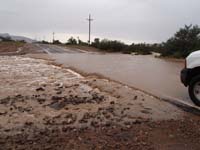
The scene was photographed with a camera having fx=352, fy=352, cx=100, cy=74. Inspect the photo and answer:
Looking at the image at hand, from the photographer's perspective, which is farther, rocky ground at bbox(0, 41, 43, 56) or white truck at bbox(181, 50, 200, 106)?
rocky ground at bbox(0, 41, 43, 56)

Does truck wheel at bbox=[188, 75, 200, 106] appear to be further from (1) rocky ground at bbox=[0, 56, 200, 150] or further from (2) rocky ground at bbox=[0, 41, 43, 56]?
Result: (2) rocky ground at bbox=[0, 41, 43, 56]

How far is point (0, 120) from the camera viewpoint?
6.78 metres

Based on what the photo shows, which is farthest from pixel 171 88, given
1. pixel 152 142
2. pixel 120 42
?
pixel 120 42

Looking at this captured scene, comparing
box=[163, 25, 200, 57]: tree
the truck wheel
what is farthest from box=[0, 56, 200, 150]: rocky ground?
box=[163, 25, 200, 57]: tree

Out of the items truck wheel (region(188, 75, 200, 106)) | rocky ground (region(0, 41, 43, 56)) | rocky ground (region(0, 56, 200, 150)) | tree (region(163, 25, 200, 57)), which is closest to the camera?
rocky ground (region(0, 56, 200, 150))

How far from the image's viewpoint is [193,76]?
9180 millimetres

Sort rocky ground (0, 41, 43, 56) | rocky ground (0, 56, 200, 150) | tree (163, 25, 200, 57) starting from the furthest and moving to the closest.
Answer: rocky ground (0, 41, 43, 56) → tree (163, 25, 200, 57) → rocky ground (0, 56, 200, 150)

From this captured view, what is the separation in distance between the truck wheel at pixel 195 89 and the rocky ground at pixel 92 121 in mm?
751

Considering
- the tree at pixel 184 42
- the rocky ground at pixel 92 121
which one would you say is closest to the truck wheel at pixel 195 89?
the rocky ground at pixel 92 121

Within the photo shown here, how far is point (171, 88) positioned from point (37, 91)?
14.8 feet

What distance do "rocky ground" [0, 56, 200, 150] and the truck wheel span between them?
2.46ft

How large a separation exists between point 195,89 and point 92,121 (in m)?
3.43

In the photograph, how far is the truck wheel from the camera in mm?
8875

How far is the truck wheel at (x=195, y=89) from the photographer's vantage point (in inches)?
349
